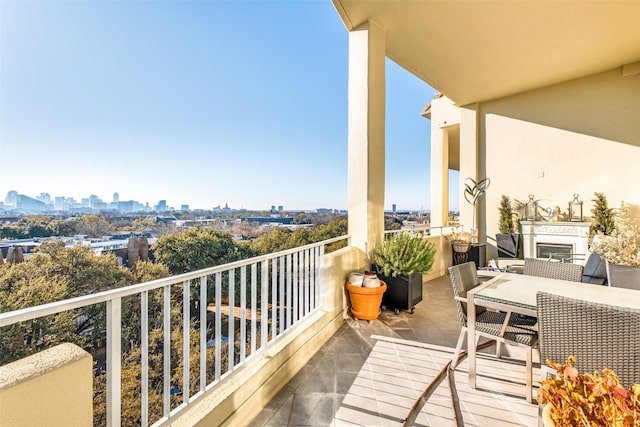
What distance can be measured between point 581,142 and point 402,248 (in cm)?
490

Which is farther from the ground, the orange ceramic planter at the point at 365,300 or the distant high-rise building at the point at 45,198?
the distant high-rise building at the point at 45,198

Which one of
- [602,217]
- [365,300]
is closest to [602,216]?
[602,217]

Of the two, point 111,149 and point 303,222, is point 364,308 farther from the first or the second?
point 111,149

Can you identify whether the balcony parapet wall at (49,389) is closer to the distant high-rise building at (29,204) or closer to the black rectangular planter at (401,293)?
the black rectangular planter at (401,293)

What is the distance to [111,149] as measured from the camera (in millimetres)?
9602

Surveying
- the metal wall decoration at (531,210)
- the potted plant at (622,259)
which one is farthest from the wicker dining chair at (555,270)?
the metal wall decoration at (531,210)

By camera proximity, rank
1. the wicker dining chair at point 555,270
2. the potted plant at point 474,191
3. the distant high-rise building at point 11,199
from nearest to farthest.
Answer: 1. the wicker dining chair at point 555,270
2. the distant high-rise building at point 11,199
3. the potted plant at point 474,191

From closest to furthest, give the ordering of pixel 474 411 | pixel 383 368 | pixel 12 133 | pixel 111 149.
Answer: pixel 474 411 < pixel 383 368 < pixel 12 133 < pixel 111 149

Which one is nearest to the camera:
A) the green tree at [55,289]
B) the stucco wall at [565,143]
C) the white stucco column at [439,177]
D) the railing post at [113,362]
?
the railing post at [113,362]

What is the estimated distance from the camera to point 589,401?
3.21 feet

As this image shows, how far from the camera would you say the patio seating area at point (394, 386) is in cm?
179

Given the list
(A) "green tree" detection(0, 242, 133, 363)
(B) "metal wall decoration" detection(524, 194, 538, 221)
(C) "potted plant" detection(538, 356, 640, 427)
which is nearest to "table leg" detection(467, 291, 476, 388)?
(C) "potted plant" detection(538, 356, 640, 427)

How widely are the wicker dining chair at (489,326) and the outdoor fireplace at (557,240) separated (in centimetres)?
425

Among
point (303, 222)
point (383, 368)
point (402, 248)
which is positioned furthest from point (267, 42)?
point (383, 368)
